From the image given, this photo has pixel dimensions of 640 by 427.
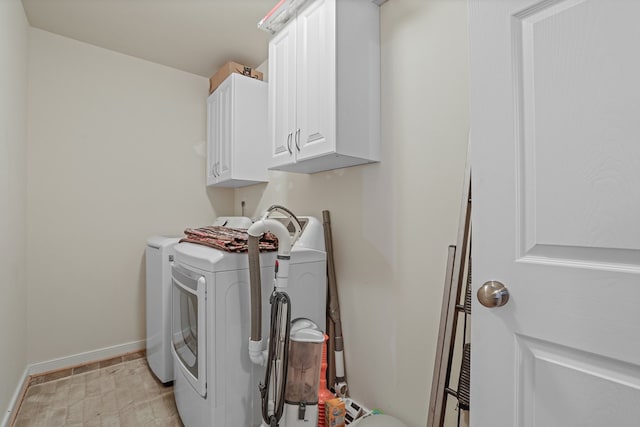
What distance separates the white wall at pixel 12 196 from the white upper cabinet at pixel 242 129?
1.33m

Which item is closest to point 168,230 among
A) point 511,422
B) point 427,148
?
point 427,148

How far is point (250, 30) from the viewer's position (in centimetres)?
243

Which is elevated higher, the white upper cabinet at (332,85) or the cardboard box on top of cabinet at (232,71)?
the cardboard box on top of cabinet at (232,71)

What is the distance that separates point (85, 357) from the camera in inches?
103

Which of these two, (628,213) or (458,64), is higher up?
(458,64)

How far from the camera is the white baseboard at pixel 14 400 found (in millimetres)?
1756

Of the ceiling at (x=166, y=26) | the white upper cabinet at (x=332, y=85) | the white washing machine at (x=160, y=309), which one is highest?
the ceiling at (x=166, y=26)

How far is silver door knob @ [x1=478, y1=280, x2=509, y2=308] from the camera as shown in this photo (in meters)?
0.81

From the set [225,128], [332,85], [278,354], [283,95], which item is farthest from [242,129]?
[278,354]

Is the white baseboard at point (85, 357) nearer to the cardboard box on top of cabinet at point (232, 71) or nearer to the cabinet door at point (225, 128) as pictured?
the cabinet door at point (225, 128)

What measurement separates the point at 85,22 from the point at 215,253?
218 cm

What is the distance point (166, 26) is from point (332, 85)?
1.68 metres

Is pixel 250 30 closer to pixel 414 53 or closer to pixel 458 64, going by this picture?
pixel 414 53

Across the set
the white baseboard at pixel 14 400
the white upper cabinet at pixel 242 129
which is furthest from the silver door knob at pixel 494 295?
the white baseboard at pixel 14 400
